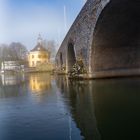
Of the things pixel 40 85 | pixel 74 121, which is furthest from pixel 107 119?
pixel 40 85

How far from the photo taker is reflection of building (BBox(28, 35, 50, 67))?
79188mm

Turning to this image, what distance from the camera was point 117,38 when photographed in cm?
2320

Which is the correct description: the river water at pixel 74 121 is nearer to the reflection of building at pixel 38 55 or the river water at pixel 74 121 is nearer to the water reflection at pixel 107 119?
the water reflection at pixel 107 119

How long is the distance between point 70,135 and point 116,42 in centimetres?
1796

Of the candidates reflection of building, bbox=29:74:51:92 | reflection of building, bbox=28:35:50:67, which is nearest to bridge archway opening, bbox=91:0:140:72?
reflection of building, bbox=29:74:51:92

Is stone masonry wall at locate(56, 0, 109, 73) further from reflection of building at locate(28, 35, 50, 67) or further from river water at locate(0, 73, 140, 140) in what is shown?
reflection of building at locate(28, 35, 50, 67)

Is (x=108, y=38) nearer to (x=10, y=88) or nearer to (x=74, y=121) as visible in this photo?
(x=10, y=88)

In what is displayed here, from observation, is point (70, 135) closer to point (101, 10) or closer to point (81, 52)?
point (101, 10)

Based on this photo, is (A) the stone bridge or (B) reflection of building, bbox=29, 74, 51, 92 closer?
(B) reflection of building, bbox=29, 74, 51, 92

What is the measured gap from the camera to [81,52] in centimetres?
2481

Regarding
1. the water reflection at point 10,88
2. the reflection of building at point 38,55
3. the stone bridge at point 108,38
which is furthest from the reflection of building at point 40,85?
the reflection of building at point 38,55

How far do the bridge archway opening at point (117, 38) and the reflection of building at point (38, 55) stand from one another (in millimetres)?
53705

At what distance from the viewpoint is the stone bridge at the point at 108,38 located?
753 inches

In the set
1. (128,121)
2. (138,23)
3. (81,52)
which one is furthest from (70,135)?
(81,52)
